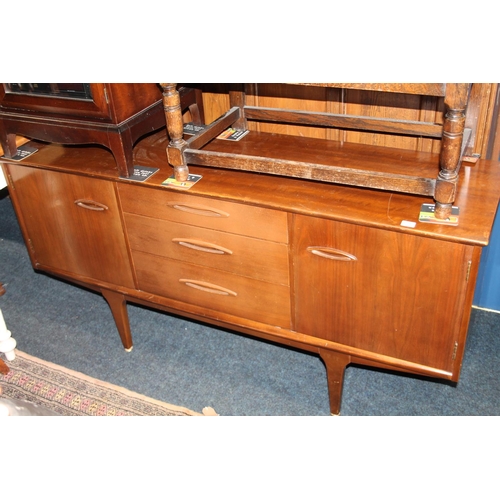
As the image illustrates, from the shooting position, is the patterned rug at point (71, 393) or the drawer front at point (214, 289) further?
the patterned rug at point (71, 393)

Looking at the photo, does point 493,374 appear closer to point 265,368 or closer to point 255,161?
point 265,368

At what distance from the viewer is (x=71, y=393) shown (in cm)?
197

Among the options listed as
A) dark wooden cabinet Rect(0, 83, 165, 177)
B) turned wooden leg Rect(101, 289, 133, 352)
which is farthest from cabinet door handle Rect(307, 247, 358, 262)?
turned wooden leg Rect(101, 289, 133, 352)

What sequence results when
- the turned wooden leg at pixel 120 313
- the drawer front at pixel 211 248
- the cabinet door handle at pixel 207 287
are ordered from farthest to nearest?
1. the turned wooden leg at pixel 120 313
2. the cabinet door handle at pixel 207 287
3. the drawer front at pixel 211 248

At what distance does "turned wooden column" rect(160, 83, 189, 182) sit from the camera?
156 cm

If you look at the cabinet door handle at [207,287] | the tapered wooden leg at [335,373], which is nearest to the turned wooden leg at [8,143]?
→ the cabinet door handle at [207,287]

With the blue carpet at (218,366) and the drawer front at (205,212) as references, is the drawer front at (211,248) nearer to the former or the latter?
the drawer front at (205,212)

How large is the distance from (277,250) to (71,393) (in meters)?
0.91

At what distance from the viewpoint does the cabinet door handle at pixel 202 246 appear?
1685 mm

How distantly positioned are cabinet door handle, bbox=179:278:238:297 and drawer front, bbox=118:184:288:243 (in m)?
0.21

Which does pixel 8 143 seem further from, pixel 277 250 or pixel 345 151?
pixel 345 151

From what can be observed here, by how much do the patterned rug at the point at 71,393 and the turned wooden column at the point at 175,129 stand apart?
0.75m

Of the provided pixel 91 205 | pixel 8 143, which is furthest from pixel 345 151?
pixel 8 143

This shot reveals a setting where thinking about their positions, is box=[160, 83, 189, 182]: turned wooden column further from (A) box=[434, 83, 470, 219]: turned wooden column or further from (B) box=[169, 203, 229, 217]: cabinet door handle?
(A) box=[434, 83, 470, 219]: turned wooden column
